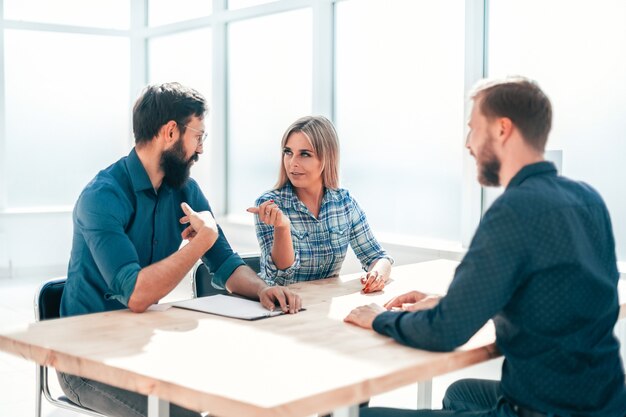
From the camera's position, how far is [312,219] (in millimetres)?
3002

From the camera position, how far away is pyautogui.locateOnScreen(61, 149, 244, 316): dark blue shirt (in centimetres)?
220

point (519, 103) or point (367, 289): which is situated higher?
point (519, 103)

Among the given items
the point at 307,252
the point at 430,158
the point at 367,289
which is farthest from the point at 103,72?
the point at 367,289

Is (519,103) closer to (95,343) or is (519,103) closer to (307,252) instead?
(95,343)

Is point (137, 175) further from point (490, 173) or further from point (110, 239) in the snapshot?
point (490, 173)

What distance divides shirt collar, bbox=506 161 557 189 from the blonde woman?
107cm

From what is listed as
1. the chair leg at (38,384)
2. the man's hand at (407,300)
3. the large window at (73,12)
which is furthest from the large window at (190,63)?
the man's hand at (407,300)

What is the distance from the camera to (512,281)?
1641 millimetres

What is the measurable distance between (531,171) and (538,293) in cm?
29

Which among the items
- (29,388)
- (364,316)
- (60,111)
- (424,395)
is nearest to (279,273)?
(424,395)

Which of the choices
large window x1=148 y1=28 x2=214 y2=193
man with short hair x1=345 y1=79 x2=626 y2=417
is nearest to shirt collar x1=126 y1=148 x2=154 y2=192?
man with short hair x1=345 y1=79 x2=626 y2=417

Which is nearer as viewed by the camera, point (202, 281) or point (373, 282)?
point (373, 282)

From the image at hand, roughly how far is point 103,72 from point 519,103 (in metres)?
6.26

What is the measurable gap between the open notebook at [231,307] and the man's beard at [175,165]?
453 mm
